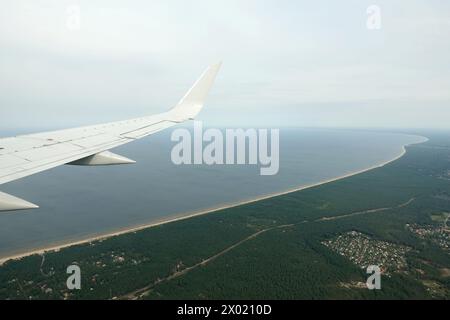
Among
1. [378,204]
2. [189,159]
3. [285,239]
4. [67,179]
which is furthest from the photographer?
[189,159]

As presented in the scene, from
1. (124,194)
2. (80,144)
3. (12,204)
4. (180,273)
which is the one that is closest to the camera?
(12,204)

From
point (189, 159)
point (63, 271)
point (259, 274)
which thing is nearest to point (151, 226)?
point (63, 271)

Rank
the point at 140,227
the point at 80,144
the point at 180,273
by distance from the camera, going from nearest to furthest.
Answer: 1. the point at 80,144
2. the point at 180,273
3. the point at 140,227

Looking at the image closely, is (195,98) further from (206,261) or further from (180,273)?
(206,261)

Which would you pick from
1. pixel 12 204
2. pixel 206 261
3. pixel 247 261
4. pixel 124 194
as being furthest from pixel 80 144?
pixel 124 194

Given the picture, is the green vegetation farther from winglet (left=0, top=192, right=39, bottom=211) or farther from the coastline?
winglet (left=0, top=192, right=39, bottom=211)

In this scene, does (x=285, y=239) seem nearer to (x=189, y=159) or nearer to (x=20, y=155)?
(x=20, y=155)

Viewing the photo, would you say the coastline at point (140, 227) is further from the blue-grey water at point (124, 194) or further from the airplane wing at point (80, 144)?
the airplane wing at point (80, 144)
